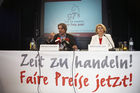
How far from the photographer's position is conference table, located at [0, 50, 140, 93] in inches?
56.4

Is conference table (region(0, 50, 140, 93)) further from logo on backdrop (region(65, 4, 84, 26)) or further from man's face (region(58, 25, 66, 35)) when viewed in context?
logo on backdrop (region(65, 4, 84, 26))

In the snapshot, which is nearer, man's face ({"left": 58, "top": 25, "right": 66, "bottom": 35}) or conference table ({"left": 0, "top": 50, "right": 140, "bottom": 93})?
conference table ({"left": 0, "top": 50, "right": 140, "bottom": 93})

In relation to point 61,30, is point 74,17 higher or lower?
higher

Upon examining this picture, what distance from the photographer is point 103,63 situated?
1458 millimetres

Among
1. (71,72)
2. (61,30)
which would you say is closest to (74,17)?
(61,30)

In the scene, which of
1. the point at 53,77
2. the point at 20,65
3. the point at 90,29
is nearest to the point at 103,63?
the point at 53,77

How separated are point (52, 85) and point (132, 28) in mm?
3081

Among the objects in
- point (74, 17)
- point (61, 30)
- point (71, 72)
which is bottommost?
point (71, 72)

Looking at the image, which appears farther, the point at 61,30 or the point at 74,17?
the point at 74,17

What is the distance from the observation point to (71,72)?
1473 millimetres

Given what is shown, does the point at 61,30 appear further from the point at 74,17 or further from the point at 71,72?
the point at 74,17

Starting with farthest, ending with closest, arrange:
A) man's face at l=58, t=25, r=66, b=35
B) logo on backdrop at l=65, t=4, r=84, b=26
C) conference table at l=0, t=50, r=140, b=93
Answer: logo on backdrop at l=65, t=4, r=84, b=26 < man's face at l=58, t=25, r=66, b=35 < conference table at l=0, t=50, r=140, b=93

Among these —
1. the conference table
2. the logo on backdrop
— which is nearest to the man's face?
the conference table

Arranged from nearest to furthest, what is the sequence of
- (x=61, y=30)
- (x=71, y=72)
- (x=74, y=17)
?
1. (x=71, y=72)
2. (x=61, y=30)
3. (x=74, y=17)
